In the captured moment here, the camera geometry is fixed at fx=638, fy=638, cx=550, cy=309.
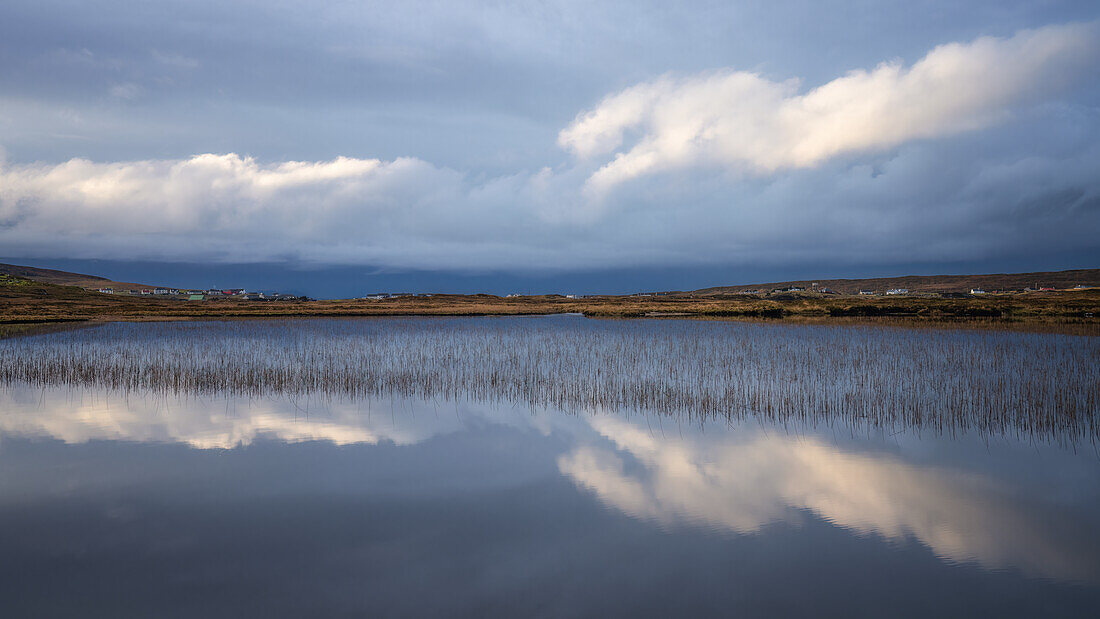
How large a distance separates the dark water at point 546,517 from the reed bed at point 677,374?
3.34ft

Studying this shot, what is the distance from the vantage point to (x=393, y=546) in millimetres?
6789

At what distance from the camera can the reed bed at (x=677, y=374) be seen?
13773mm

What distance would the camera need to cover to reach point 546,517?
771cm

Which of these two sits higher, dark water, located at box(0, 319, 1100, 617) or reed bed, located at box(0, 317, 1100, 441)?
reed bed, located at box(0, 317, 1100, 441)

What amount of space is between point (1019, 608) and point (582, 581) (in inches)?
150

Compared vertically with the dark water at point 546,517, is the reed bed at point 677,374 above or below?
above

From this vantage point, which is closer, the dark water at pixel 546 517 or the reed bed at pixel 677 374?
→ the dark water at pixel 546 517

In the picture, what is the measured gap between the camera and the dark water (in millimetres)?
5750

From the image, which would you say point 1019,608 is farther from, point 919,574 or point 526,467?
point 526,467

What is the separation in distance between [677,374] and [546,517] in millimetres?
12269

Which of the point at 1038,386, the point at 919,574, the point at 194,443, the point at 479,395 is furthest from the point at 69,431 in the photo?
the point at 1038,386

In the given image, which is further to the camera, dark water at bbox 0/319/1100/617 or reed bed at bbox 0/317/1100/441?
reed bed at bbox 0/317/1100/441

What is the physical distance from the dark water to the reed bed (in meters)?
1.02

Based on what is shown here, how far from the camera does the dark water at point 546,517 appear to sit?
18.9ft
